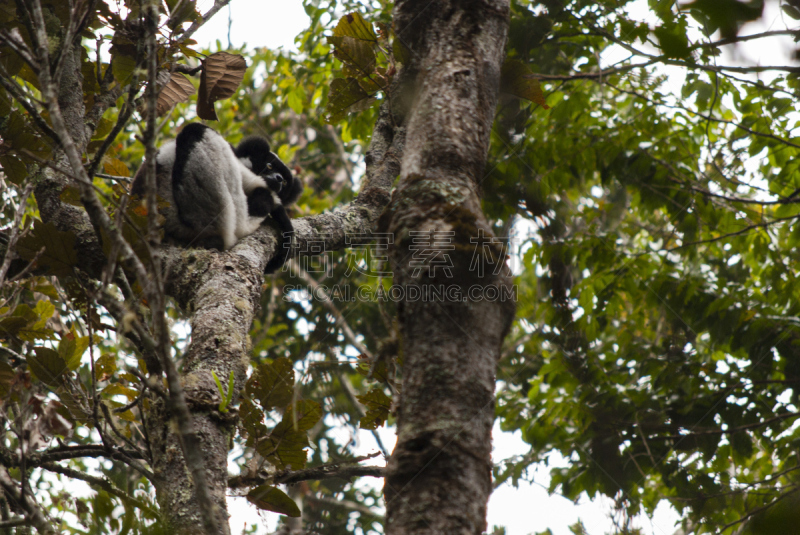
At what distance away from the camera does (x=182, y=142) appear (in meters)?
4.31

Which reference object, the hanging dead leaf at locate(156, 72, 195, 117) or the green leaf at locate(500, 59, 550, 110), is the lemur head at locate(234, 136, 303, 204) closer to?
the hanging dead leaf at locate(156, 72, 195, 117)

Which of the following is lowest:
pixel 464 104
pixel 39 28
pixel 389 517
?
pixel 389 517

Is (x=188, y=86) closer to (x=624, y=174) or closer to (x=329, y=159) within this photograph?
(x=624, y=174)

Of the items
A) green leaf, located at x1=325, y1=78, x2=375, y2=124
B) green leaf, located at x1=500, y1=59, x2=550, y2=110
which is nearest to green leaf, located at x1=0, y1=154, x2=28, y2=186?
green leaf, located at x1=325, y1=78, x2=375, y2=124

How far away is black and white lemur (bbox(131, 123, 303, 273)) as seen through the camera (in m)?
3.75

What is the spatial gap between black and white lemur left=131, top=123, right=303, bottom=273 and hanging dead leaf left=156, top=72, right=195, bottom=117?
54 cm

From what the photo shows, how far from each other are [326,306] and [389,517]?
694cm

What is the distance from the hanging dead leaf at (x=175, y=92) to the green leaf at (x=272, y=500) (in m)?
2.52

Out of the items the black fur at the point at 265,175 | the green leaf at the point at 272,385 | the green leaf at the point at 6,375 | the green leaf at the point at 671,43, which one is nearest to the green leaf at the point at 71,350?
the green leaf at the point at 6,375

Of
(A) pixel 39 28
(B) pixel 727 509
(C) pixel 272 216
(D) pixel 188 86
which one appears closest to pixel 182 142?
(D) pixel 188 86

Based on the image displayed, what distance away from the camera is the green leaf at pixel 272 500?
2.07m

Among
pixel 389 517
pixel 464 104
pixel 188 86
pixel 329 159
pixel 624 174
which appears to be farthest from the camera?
pixel 329 159

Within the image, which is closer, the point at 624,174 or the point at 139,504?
the point at 139,504

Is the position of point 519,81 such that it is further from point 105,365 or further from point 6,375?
point 6,375
